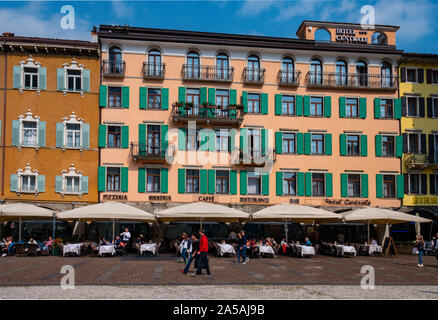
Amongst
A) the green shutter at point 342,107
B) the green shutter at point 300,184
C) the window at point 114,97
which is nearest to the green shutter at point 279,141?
the green shutter at point 300,184

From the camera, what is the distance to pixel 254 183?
34.2 m

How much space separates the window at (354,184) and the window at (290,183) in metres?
3.83

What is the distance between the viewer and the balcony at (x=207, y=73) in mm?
34125

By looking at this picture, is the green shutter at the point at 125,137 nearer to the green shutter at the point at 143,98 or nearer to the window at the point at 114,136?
the window at the point at 114,136

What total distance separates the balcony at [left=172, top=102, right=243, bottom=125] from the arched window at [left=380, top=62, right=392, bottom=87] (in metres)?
10.5

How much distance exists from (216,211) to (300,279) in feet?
29.4

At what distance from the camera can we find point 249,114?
1361 inches

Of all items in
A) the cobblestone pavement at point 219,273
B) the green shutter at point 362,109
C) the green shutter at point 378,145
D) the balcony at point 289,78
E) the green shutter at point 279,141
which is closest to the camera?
the cobblestone pavement at point 219,273

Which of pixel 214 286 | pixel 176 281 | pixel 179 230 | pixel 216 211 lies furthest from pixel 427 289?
pixel 179 230

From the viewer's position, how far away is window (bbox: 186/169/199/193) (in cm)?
3353

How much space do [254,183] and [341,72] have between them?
998cm

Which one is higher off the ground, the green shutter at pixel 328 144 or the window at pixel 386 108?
the window at pixel 386 108
